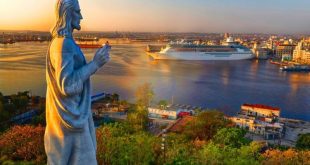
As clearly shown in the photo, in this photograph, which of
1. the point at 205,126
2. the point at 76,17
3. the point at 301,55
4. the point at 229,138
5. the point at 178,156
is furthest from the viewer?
the point at 301,55

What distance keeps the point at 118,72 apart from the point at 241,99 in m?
9.96

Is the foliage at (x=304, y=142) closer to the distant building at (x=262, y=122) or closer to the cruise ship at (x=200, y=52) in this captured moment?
the distant building at (x=262, y=122)

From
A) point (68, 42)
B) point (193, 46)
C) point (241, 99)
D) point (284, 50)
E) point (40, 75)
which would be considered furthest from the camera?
point (284, 50)

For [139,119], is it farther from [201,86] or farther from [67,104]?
[201,86]

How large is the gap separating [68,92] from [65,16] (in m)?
0.35

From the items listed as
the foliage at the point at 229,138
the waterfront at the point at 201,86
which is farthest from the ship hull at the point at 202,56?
the foliage at the point at 229,138

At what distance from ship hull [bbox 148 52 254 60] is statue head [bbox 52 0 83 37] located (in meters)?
35.8

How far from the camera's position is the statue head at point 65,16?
1.63m

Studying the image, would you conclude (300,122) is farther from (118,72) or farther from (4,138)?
(118,72)

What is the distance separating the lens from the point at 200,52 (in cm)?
3919

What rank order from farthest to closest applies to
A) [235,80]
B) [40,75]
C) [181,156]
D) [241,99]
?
1. [235,80]
2. [40,75]
3. [241,99]
4. [181,156]

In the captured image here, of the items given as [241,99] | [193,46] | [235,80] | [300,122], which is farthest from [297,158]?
[193,46]

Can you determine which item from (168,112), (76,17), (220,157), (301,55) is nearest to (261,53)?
(301,55)

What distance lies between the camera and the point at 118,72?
2497cm
